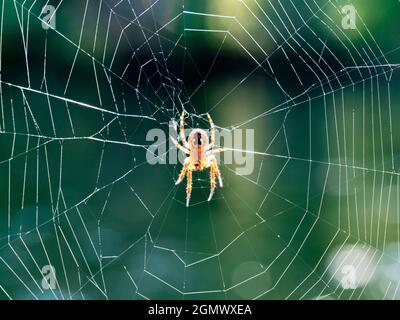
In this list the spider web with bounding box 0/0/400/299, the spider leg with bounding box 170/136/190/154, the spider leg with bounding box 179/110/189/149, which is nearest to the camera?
the spider leg with bounding box 179/110/189/149

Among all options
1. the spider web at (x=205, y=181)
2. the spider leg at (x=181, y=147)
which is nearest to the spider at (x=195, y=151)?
the spider leg at (x=181, y=147)

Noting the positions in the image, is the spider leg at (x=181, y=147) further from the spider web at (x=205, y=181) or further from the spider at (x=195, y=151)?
the spider web at (x=205, y=181)

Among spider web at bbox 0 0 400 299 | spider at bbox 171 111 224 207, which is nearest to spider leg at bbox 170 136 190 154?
spider at bbox 171 111 224 207

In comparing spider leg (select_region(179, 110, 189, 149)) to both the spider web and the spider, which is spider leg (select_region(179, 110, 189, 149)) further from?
the spider web

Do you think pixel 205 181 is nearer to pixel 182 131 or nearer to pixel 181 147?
pixel 181 147

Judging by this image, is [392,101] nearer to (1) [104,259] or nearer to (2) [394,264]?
(2) [394,264]

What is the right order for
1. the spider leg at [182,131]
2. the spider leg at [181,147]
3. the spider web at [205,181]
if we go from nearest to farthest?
the spider leg at [182,131] < the spider leg at [181,147] < the spider web at [205,181]

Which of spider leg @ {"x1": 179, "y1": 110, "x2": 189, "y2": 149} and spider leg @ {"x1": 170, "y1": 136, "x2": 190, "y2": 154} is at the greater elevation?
spider leg @ {"x1": 179, "y1": 110, "x2": 189, "y2": 149}
